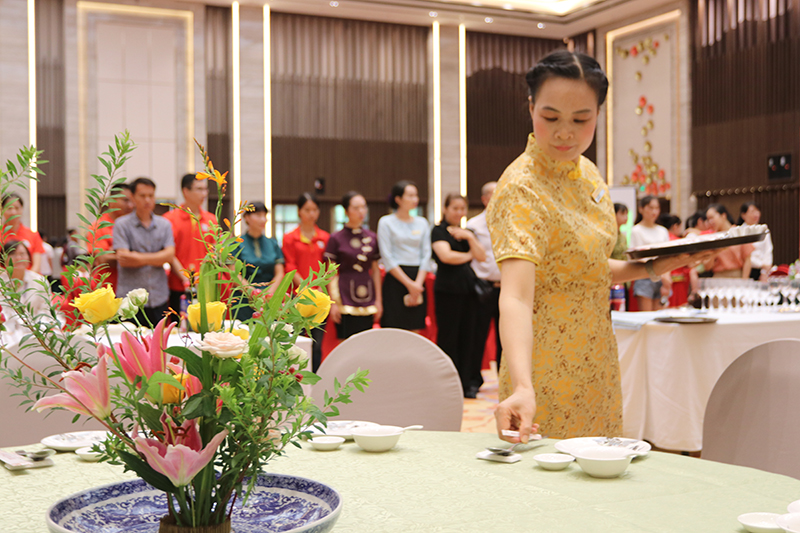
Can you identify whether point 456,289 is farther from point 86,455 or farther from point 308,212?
point 86,455

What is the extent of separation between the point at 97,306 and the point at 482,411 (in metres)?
4.50

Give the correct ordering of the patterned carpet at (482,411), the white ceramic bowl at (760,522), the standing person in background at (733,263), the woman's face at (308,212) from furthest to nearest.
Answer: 1. the standing person in background at (733,263)
2. the woman's face at (308,212)
3. the patterned carpet at (482,411)
4. the white ceramic bowl at (760,522)

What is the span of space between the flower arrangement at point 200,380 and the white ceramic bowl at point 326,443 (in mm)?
688

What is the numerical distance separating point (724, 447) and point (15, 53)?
11.5 metres

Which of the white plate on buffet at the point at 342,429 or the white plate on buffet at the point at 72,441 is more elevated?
the white plate on buffet at the point at 72,441

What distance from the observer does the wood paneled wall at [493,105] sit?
42.9 ft

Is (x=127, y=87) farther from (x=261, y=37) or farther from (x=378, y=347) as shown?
(x=378, y=347)

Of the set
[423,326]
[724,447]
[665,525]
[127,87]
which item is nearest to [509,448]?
[665,525]

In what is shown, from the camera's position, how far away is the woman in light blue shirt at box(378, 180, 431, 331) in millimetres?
5629

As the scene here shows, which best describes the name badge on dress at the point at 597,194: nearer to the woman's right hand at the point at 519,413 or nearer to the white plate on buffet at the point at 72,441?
the woman's right hand at the point at 519,413

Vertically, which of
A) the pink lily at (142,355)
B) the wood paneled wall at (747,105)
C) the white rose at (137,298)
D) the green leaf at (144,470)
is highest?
the wood paneled wall at (747,105)

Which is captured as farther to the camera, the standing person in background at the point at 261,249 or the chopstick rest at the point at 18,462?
the standing person in background at the point at 261,249

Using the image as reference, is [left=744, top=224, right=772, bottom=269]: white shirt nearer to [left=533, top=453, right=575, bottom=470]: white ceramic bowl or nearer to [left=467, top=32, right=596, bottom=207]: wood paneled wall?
[left=467, top=32, right=596, bottom=207]: wood paneled wall

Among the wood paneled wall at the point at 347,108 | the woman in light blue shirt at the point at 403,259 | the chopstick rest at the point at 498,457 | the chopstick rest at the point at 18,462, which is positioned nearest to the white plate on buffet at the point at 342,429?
the chopstick rest at the point at 498,457
